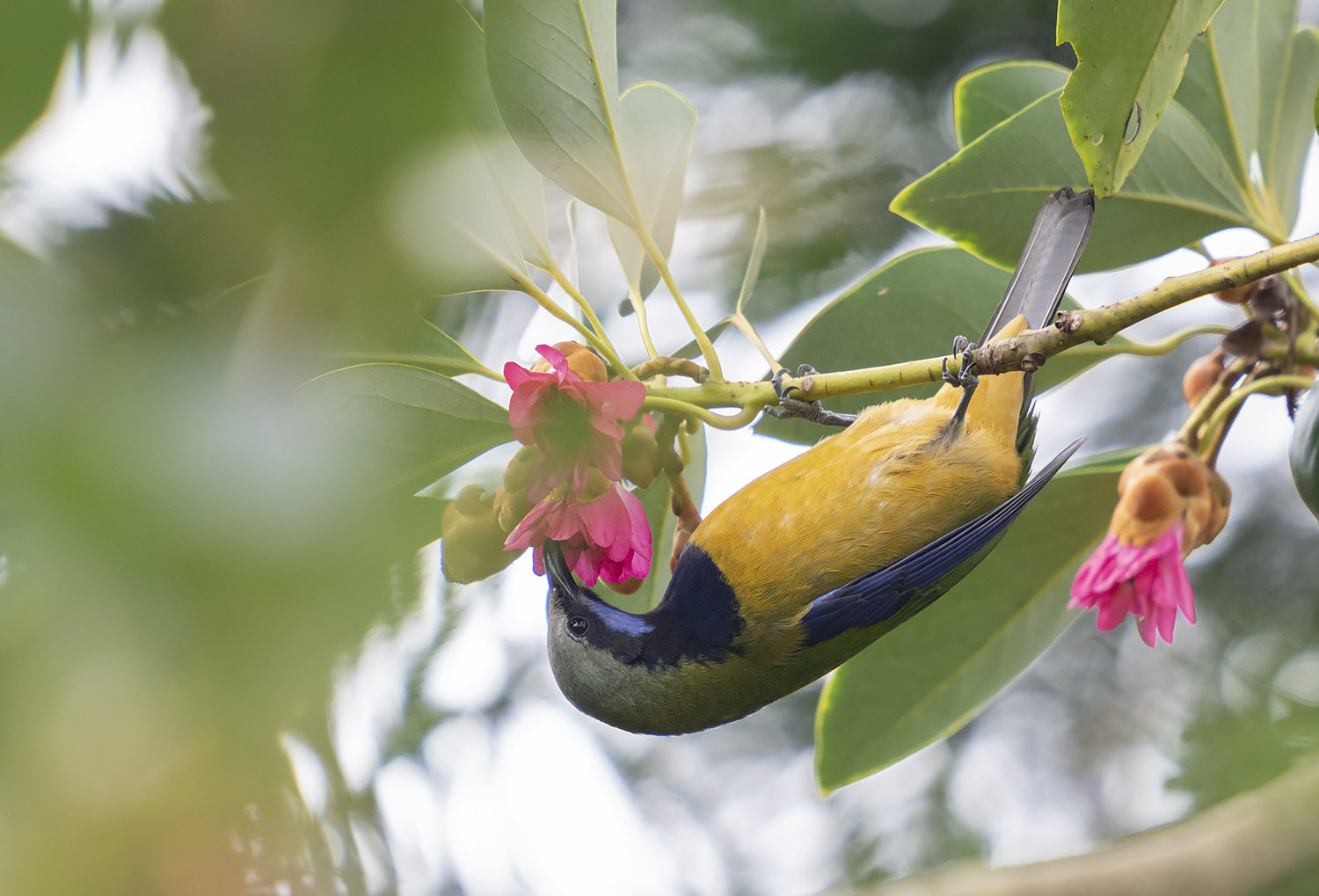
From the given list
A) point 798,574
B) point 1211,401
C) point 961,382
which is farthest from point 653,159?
point 1211,401

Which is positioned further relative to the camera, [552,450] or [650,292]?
[650,292]

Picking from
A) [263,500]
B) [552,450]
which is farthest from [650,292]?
[263,500]

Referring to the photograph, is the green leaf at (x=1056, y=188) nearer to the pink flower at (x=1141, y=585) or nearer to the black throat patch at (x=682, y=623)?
the pink flower at (x=1141, y=585)

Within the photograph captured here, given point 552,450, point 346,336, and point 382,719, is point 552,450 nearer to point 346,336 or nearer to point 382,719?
point 382,719

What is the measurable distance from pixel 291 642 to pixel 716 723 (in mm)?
1307

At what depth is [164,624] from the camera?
1.12 ft

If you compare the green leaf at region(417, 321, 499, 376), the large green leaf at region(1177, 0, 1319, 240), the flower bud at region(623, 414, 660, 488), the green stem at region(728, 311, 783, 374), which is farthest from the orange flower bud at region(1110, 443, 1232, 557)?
the green leaf at region(417, 321, 499, 376)

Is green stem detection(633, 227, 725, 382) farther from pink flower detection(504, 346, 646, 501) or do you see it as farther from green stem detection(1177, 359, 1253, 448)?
green stem detection(1177, 359, 1253, 448)

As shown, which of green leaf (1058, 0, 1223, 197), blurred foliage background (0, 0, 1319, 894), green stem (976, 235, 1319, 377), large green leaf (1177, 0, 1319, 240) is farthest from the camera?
large green leaf (1177, 0, 1319, 240)

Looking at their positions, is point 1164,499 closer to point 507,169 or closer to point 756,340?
point 756,340

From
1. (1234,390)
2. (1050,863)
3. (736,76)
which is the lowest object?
(1050,863)

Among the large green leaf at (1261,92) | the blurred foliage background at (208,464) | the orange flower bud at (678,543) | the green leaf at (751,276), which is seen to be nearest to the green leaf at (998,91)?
the large green leaf at (1261,92)

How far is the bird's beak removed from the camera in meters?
1.41

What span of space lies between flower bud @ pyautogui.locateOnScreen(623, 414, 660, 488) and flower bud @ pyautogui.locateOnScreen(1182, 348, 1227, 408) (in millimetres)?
891
